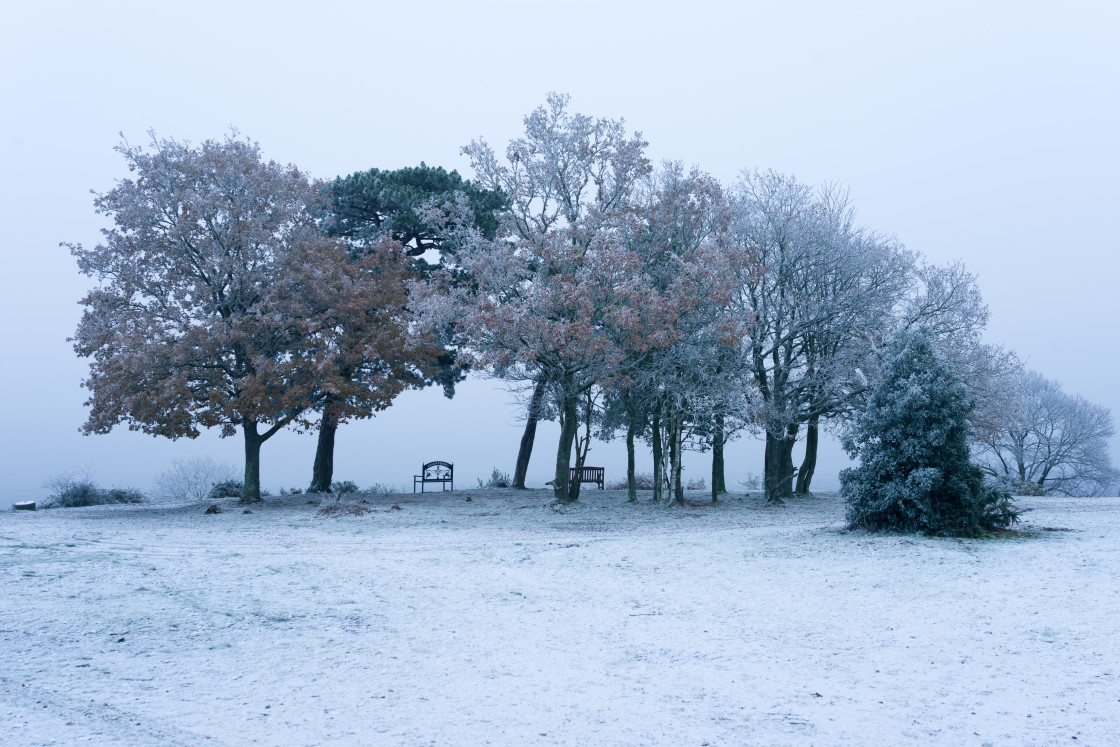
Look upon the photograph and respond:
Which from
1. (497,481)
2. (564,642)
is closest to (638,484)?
(497,481)

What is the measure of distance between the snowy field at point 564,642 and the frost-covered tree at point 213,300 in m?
7.49

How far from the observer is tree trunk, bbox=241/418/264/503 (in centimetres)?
2086

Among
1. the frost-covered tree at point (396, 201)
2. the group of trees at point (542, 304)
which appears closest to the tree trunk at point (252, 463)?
the group of trees at point (542, 304)

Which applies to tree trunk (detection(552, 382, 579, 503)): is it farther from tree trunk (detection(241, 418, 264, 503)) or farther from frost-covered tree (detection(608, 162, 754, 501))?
tree trunk (detection(241, 418, 264, 503))

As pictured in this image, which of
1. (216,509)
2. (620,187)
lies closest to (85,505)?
(216,509)

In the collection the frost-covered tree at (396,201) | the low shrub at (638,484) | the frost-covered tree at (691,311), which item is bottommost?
the low shrub at (638,484)

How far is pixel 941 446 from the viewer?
11.1 metres

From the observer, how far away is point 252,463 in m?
21.1

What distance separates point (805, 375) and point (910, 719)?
18198mm

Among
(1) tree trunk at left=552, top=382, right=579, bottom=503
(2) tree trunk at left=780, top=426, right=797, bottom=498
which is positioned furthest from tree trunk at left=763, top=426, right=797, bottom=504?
(1) tree trunk at left=552, top=382, right=579, bottom=503

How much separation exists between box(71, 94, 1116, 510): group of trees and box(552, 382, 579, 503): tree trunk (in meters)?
0.06

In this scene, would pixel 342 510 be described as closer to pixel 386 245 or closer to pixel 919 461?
pixel 386 245

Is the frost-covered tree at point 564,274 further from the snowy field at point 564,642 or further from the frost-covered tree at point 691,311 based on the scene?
the snowy field at point 564,642

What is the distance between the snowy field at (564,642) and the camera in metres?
4.48
